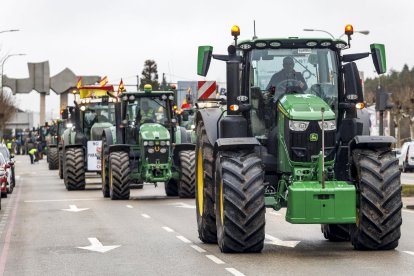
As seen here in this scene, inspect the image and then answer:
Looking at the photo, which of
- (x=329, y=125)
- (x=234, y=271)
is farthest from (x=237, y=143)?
(x=234, y=271)

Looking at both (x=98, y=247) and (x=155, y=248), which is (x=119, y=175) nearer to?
(x=98, y=247)

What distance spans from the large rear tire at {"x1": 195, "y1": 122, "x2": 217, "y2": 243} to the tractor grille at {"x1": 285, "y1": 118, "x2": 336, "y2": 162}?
4.87 feet

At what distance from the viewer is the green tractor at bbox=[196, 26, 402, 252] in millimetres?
15148

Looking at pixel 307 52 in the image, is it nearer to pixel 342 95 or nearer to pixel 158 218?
pixel 342 95

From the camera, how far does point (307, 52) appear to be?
16.8 metres

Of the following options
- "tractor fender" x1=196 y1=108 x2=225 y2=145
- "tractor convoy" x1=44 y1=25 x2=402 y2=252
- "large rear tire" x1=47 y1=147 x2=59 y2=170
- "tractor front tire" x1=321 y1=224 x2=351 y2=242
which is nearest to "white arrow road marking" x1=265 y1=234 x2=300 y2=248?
"tractor front tire" x1=321 y1=224 x2=351 y2=242

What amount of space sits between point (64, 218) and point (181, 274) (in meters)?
11.7

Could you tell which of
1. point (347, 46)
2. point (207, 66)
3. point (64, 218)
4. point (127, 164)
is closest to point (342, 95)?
point (347, 46)

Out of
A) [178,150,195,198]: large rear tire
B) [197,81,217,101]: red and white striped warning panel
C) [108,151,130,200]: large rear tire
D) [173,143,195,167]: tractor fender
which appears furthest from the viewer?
[173,143,195,167]: tractor fender

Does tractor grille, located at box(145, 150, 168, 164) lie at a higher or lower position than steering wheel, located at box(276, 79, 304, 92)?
lower

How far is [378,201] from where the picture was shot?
15.2 metres

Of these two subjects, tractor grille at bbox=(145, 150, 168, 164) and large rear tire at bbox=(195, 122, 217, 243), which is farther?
tractor grille at bbox=(145, 150, 168, 164)

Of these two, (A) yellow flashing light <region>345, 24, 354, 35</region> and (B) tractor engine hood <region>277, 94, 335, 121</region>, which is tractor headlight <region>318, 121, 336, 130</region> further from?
(A) yellow flashing light <region>345, 24, 354, 35</region>

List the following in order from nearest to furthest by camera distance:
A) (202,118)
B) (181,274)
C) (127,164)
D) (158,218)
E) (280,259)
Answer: (181,274) → (280,259) → (202,118) → (158,218) → (127,164)
